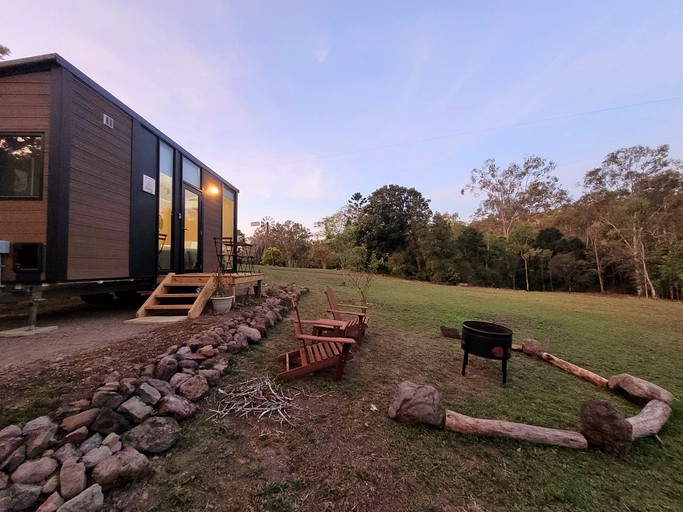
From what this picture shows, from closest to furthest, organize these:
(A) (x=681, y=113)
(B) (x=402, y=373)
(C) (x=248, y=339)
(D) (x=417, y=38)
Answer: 1. (B) (x=402, y=373)
2. (C) (x=248, y=339)
3. (D) (x=417, y=38)
4. (A) (x=681, y=113)

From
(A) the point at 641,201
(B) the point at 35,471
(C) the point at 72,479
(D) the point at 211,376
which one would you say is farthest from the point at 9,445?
(A) the point at 641,201

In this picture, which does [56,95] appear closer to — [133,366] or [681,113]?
[133,366]

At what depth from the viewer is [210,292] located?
4641 mm

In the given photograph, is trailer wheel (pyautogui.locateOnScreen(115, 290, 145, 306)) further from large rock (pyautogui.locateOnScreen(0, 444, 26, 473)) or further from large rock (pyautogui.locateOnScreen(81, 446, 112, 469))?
large rock (pyautogui.locateOnScreen(81, 446, 112, 469))

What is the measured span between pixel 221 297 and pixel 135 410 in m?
2.93

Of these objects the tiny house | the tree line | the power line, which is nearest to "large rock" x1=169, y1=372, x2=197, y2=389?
the tiny house

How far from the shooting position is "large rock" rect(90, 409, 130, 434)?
1.64 metres

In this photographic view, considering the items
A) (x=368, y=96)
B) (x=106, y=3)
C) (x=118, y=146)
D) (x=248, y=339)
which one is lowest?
(x=248, y=339)

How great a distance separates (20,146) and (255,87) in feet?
30.3

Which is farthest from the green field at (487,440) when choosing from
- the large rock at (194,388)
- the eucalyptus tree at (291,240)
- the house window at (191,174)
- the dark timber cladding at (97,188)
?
the eucalyptus tree at (291,240)

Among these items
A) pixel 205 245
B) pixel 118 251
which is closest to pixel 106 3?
pixel 205 245

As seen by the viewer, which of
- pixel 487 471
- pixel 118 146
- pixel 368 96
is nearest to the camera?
pixel 487 471

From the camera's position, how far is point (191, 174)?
6.26 meters

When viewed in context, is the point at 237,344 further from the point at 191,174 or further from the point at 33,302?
the point at 191,174
